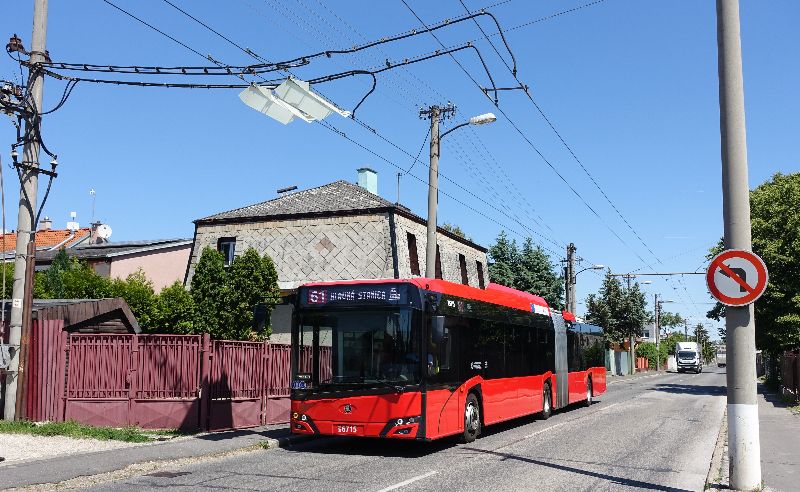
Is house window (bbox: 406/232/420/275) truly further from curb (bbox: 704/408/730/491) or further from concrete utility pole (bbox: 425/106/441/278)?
curb (bbox: 704/408/730/491)

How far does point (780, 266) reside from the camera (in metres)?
29.0

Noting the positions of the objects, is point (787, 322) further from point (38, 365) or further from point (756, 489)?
point (38, 365)

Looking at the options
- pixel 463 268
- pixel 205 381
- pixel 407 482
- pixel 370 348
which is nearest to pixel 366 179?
pixel 463 268

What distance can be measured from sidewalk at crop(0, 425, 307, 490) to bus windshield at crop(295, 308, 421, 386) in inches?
78.7

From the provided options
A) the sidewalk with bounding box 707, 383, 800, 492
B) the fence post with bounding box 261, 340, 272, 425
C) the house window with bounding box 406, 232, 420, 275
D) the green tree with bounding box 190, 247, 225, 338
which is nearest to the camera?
the sidewalk with bounding box 707, 383, 800, 492

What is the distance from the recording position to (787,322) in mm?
28172

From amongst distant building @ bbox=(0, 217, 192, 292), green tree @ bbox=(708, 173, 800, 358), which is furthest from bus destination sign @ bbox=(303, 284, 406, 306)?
distant building @ bbox=(0, 217, 192, 292)

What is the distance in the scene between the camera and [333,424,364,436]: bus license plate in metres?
12.1

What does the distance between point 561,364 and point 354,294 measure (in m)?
10.6

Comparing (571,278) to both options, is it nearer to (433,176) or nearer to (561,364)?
(561,364)

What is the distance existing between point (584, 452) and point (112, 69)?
10.9m

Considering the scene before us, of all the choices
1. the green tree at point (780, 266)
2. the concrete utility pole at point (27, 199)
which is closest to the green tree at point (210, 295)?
the concrete utility pole at point (27, 199)

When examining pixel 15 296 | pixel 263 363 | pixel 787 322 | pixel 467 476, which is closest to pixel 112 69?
pixel 15 296

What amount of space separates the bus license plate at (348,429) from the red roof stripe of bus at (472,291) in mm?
2394
